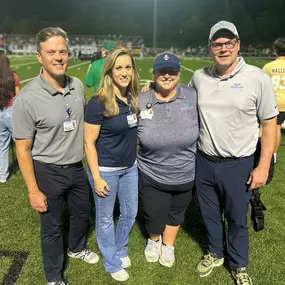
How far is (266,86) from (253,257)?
6.39ft

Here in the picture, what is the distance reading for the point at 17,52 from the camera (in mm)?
50531

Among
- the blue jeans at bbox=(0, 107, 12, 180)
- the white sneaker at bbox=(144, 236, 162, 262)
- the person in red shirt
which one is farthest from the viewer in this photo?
the blue jeans at bbox=(0, 107, 12, 180)

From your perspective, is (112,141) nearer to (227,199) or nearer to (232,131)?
(232,131)

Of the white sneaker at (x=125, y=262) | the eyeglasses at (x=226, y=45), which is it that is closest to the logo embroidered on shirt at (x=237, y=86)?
the eyeglasses at (x=226, y=45)

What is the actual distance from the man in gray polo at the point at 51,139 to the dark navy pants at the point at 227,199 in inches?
43.3

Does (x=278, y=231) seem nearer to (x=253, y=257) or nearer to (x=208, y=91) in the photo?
(x=253, y=257)

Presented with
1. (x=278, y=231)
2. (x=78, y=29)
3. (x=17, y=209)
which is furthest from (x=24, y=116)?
(x=78, y=29)

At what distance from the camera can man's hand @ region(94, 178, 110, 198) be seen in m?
Answer: 2.88

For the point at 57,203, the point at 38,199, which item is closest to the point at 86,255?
the point at 57,203

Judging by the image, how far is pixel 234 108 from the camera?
8.98ft

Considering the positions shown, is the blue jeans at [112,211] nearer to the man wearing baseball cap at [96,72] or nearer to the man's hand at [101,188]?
the man's hand at [101,188]

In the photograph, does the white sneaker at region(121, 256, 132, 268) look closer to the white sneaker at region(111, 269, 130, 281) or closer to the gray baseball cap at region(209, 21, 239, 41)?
the white sneaker at region(111, 269, 130, 281)

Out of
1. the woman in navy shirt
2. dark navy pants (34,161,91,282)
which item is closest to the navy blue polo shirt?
the woman in navy shirt

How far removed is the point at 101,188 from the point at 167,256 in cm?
121
